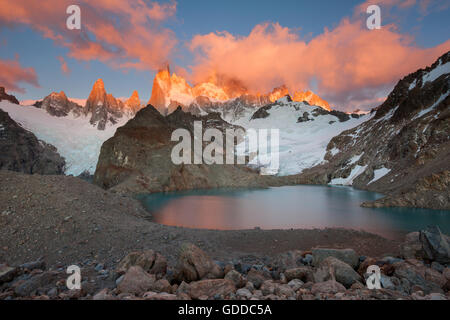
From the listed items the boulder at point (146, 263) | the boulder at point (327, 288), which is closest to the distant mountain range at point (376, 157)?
the boulder at point (327, 288)

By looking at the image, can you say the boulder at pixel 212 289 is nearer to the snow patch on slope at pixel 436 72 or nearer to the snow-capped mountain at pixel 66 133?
the snow patch on slope at pixel 436 72

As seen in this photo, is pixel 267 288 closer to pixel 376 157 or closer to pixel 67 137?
pixel 376 157

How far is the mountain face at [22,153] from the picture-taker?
9925 centimetres

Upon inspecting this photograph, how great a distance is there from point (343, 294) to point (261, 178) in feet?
257

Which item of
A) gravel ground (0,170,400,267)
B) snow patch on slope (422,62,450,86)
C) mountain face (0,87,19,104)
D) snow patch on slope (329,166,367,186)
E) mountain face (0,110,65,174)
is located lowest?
gravel ground (0,170,400,267)

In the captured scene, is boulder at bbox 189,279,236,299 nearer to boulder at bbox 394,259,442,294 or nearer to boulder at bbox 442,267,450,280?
boulder at bbox 394,259,442,294

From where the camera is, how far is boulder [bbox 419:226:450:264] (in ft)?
26.1

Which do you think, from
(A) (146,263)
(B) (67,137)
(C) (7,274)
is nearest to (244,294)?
(A) (146,263)

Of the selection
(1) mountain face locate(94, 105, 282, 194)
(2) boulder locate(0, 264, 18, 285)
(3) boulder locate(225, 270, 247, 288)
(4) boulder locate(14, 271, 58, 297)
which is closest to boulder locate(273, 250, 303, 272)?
(3) boulder locate(225, 270, 247, 288)

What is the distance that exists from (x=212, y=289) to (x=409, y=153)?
59.3 m

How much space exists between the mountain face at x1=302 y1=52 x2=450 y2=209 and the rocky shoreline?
28.1 metres

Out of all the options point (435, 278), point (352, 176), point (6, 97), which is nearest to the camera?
point (435, 278)

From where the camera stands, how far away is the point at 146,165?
2544 inches
